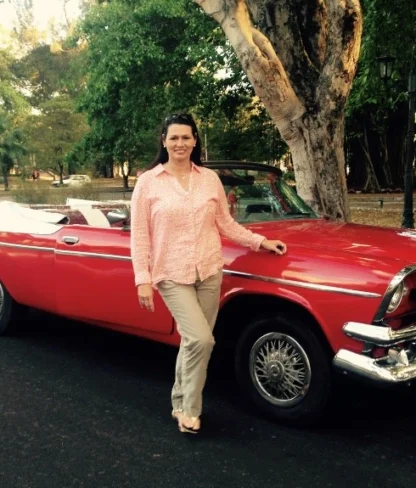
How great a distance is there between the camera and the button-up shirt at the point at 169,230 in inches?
139

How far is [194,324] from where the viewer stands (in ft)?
11.5

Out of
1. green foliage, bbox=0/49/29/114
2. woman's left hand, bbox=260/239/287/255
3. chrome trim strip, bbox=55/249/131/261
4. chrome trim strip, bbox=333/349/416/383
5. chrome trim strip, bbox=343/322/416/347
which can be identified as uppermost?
green foliage, bbox=0/49/29/114

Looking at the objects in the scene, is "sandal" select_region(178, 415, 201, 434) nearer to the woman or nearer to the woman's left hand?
the woman

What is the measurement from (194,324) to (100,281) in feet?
4.58

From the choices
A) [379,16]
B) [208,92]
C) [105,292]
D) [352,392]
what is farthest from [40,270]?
[208,92]

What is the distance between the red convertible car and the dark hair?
25.0 inches

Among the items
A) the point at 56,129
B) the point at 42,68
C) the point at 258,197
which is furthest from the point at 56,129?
the point at 258,197

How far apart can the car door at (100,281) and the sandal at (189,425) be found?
733mm

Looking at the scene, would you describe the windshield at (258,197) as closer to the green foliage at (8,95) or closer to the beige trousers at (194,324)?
the beige trousers at (194,324)

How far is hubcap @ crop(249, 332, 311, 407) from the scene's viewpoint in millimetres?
3729

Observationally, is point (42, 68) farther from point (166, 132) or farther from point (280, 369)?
point (280, 369)

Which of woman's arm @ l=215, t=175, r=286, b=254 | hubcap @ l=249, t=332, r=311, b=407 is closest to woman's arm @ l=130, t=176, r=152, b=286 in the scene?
woman's arm @ l=215, t=175, r=286, b=254

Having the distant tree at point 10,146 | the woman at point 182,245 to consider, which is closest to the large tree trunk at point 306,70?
the woman at point 182,245

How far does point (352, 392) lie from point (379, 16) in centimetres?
765
